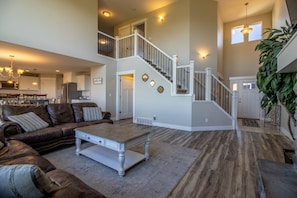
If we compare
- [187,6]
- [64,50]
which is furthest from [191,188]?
[187,6]

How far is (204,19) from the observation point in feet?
20.1

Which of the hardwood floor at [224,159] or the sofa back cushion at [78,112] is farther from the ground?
Answer: the sofa back cushion at [78,112]

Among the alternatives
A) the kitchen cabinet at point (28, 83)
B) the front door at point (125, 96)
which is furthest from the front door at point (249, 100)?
the kitchen cabinet at point (28, 83)

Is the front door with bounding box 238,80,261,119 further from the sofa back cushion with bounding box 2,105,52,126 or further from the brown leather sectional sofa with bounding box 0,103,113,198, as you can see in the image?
the sofa back cushion with bounding box 2,105,52,126

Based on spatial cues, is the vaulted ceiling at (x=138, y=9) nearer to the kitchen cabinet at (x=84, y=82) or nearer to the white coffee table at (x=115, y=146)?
the kitchen cabinet at (x=84, y=82)

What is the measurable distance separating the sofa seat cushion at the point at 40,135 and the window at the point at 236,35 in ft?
29.4

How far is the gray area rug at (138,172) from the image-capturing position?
1.84 m

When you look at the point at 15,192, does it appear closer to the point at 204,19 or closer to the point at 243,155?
the point at 243,155

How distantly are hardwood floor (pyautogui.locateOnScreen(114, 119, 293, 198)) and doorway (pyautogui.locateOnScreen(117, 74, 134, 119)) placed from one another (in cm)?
299

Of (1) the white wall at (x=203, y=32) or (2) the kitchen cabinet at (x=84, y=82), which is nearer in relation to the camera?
(1) the white wall at (x=203, y=32)

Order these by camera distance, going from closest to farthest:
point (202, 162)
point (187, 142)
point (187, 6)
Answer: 1. point (202, 162)
2. point (187, 142)
3. point (187, 6)

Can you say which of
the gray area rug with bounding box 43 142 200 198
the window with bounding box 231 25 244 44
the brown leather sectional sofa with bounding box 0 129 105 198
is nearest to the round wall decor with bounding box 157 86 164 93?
the gray area rug with bounding box 43 142 200 198

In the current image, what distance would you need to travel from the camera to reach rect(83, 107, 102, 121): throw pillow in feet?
13.2

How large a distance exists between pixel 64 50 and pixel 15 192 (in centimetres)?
477
